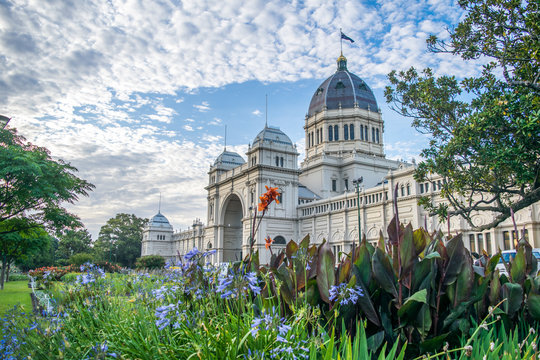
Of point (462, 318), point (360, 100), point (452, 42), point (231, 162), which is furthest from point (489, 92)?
point (231, 162)

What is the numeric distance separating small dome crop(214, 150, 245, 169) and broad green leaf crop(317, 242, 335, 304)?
58.1 meters

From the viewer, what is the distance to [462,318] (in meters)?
3.66

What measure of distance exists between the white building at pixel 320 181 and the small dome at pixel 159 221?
15844 mm

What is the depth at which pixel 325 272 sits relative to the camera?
3752 millimetres

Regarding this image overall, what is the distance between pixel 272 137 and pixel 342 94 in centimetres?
1492

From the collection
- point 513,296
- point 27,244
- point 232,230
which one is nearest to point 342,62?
point 232,230

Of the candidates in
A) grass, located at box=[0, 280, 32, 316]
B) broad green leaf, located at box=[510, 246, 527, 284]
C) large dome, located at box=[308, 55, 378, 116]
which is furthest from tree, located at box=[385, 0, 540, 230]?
large dome, located at box=[308, 55, 378, 116]

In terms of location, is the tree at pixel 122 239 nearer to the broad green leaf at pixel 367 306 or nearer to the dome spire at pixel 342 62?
the dome spire at pixel 342 62

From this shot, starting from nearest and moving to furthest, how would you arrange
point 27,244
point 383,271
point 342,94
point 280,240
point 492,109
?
point 383,271
point 492,109
point 27,244
point 280,240
point 342,94

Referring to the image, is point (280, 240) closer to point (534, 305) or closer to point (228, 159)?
point (228, 159)

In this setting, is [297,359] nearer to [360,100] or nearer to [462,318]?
[462,318]

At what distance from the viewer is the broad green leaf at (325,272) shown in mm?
3711

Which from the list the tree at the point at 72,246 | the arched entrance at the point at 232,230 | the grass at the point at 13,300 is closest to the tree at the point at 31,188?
the grass at the point at 13,300

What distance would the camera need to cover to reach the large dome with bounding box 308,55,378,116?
58188mm
